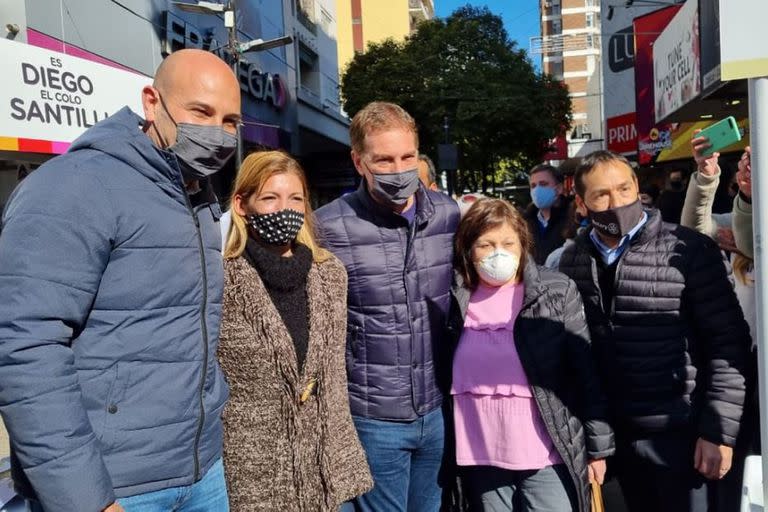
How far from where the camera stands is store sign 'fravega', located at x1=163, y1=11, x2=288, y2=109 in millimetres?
14587

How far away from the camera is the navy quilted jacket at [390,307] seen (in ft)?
8.95

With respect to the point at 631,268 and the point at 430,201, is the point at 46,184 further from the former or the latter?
the point at 631,268

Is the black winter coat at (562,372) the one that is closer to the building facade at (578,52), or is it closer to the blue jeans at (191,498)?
the blue jeans at (191,498)

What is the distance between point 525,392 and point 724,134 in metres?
1.19

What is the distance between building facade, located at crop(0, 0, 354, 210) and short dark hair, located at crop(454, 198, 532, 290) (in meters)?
4.41

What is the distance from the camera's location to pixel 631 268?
265 centimetres

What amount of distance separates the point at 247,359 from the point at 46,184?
0.93 metres

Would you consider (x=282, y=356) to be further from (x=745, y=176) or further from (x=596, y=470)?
(x=745, y=176)

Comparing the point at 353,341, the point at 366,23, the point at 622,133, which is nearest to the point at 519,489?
the point at 353,341

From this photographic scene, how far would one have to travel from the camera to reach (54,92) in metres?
6.14

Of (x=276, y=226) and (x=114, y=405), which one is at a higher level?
(x=276, y=226)

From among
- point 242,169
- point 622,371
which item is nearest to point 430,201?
point 242,169

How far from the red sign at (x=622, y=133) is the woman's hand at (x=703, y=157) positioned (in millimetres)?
21760

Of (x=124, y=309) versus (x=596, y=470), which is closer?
(x=124, y=309)
